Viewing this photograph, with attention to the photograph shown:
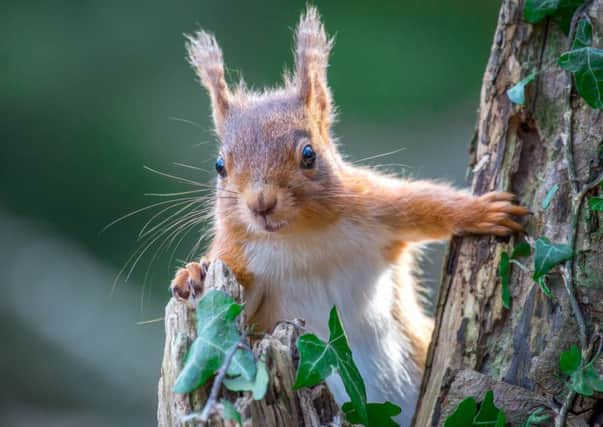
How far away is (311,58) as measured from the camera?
2.40 metres

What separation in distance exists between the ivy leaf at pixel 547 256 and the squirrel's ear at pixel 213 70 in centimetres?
103

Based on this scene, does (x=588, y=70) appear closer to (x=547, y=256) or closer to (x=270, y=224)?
(x=547, y=256)

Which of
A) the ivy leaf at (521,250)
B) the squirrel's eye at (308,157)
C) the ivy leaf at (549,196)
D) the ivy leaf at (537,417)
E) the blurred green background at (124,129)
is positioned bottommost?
the ivy leaf at (537,417)

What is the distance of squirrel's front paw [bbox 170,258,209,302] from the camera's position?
1.93 meters

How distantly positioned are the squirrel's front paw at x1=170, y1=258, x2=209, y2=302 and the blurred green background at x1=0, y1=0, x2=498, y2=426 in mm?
2336

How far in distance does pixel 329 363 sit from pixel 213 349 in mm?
229

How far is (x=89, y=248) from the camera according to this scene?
461cm

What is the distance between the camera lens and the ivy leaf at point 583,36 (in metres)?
1.79

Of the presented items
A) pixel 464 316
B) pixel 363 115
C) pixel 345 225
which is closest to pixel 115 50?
pixel 363 115

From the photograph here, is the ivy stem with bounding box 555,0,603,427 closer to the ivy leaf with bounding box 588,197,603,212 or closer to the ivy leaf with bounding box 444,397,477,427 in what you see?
the ivy leaf with bounding box 588,197,603,212

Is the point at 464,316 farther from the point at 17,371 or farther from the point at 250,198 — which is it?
the point at 17,371

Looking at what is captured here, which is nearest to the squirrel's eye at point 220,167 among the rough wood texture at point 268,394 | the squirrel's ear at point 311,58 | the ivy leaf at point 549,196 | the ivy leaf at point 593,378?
the squirrel's ear at point 311,58

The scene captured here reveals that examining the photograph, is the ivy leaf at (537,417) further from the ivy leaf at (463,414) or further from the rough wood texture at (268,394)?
the rough wood texture at (268,394)

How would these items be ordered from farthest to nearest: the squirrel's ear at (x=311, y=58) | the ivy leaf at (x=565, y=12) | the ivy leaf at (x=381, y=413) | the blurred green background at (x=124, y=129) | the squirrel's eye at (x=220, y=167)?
the blurred green background at (x=124, y=129)
the squirrel's ear at (x=311, y=58)
the squirrel's eye at (x=220, y=167)
the ivy leaf at (x=565, y=12)
the ivy leaf at (x=381, y=413)
